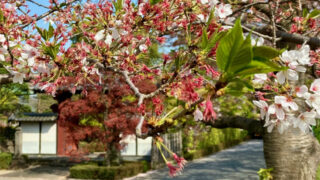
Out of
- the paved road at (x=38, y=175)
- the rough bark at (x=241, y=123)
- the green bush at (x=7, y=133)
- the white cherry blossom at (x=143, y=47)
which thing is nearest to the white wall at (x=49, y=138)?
the green bush at (x=7, y=133)

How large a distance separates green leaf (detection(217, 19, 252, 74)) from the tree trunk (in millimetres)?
4141

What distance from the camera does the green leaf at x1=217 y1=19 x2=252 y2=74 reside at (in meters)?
0.68

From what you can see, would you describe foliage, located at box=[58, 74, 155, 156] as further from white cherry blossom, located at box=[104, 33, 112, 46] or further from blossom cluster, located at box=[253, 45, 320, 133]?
blossom cluster, located at box=[253, 45, 320, 133]

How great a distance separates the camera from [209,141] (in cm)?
2075

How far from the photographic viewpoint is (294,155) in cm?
459

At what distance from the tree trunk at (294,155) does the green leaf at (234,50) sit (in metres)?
4.14

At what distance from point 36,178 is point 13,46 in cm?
1115

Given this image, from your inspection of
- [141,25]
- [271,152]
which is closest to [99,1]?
[141,25]

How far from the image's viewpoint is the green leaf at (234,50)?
2.22ft

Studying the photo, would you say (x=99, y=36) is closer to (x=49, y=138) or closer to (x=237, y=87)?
(x=237, y=87)

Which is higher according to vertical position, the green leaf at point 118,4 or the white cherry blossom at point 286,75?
the green leaf at point 118,4

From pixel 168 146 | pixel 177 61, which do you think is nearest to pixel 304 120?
pixel 177 61

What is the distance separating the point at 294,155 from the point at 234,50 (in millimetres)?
4378

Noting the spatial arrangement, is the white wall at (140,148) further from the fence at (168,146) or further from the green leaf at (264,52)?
the green leaf at (264,52)
